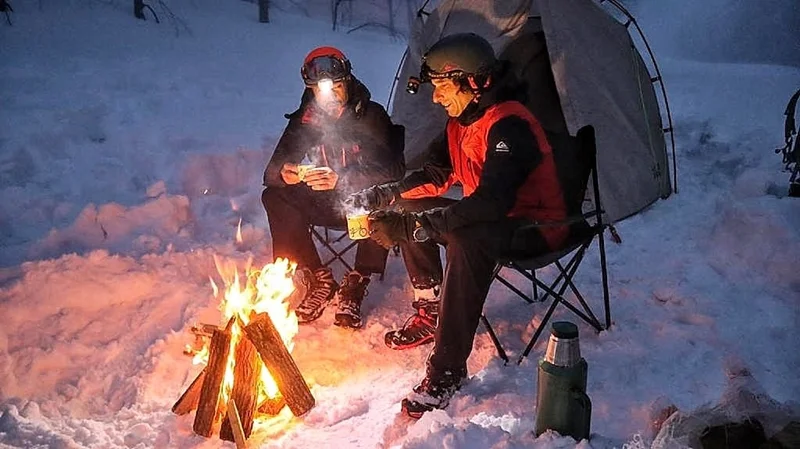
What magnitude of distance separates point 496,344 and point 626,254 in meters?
2.01

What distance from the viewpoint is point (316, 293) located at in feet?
12.8

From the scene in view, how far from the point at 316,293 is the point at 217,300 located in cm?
61

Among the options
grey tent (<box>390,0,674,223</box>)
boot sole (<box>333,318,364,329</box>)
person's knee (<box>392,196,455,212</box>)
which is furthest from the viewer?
grey tent (<box>390,0,674,223</box>)

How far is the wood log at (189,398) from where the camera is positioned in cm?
288

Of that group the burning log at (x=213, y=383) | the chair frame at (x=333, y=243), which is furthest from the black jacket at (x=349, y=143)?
the burning log at (x=213, y=383)

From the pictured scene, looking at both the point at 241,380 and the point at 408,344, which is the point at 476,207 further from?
the point at 241,380

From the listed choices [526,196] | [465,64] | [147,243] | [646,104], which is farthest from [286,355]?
[646,104]

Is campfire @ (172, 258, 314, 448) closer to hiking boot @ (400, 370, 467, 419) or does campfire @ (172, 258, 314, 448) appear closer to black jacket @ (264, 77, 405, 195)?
hiking boot @ (400, 370, 467, 419)

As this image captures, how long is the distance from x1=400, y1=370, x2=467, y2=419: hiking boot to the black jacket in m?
1.47

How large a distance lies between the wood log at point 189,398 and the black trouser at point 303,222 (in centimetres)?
117

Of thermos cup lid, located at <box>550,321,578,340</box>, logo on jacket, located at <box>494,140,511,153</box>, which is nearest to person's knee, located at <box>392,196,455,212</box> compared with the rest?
logo on jacket, located at <box>494,140,511,153</box>

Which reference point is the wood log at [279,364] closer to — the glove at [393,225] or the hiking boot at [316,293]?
the glove at [393,225]

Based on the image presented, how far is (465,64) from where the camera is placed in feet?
9.61

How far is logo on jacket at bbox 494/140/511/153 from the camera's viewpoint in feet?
9.23
